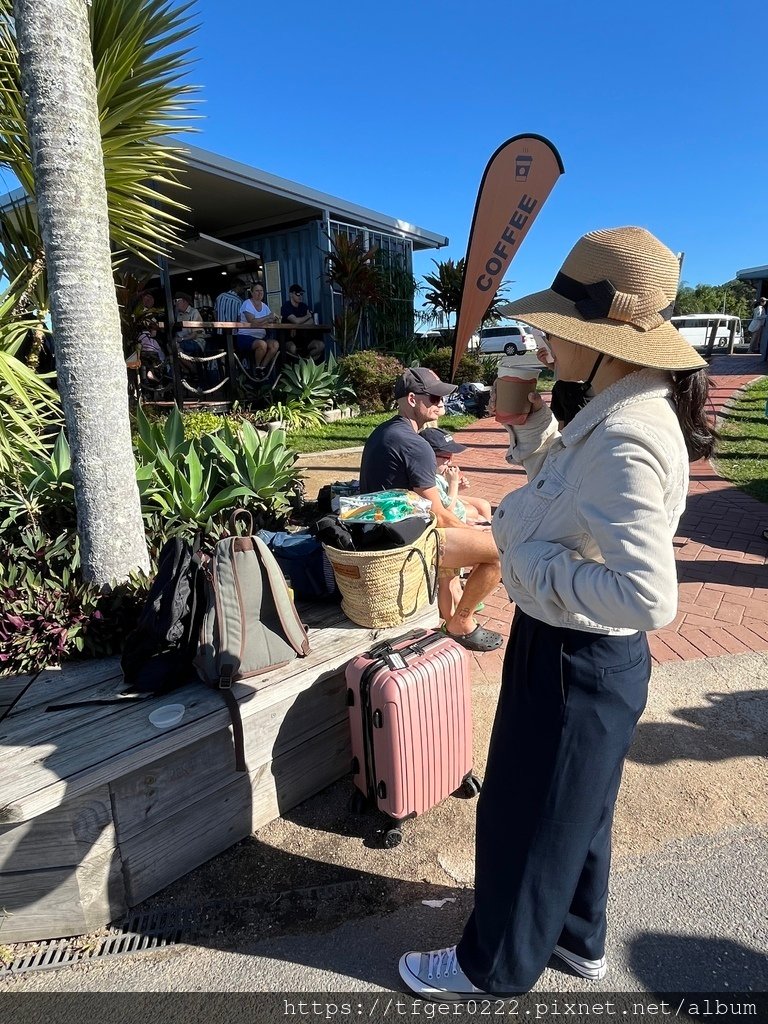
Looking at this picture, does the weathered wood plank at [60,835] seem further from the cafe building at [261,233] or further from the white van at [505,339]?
the white van at [505,339]

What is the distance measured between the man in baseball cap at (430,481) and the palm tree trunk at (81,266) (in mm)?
1279

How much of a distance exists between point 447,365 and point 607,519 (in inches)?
469

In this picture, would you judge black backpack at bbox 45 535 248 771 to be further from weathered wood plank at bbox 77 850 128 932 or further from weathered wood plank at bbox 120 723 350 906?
weathered wood plank at bbox 77 850 128 932

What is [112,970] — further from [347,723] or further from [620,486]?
[620,486]

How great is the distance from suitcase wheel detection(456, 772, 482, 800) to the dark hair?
1.66 metres

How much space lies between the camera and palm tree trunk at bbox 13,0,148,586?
2.38 metres

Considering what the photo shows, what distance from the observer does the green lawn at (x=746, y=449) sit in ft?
24.2

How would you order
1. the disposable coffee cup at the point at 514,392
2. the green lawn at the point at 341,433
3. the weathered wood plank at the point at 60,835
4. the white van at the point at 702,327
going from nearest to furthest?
the weathered wood plank at the point at 60,835 < the disposable coffee cup at the point at 514,392 < the green lawn at the point at 341,433 < the white van at the point at 702,327

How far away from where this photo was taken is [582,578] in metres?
1.19

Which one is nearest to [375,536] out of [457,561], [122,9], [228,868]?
[457,561]

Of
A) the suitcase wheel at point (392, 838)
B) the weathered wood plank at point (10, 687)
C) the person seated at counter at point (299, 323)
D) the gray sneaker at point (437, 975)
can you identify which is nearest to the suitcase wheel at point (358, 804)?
the suitcase wheel at point (392, 838)

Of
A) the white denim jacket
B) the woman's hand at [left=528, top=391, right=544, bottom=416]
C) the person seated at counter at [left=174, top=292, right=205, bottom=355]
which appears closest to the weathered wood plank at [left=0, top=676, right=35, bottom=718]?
the white denim jacket

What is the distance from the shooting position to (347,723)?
98.7 inches

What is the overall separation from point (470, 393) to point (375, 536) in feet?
31.7
